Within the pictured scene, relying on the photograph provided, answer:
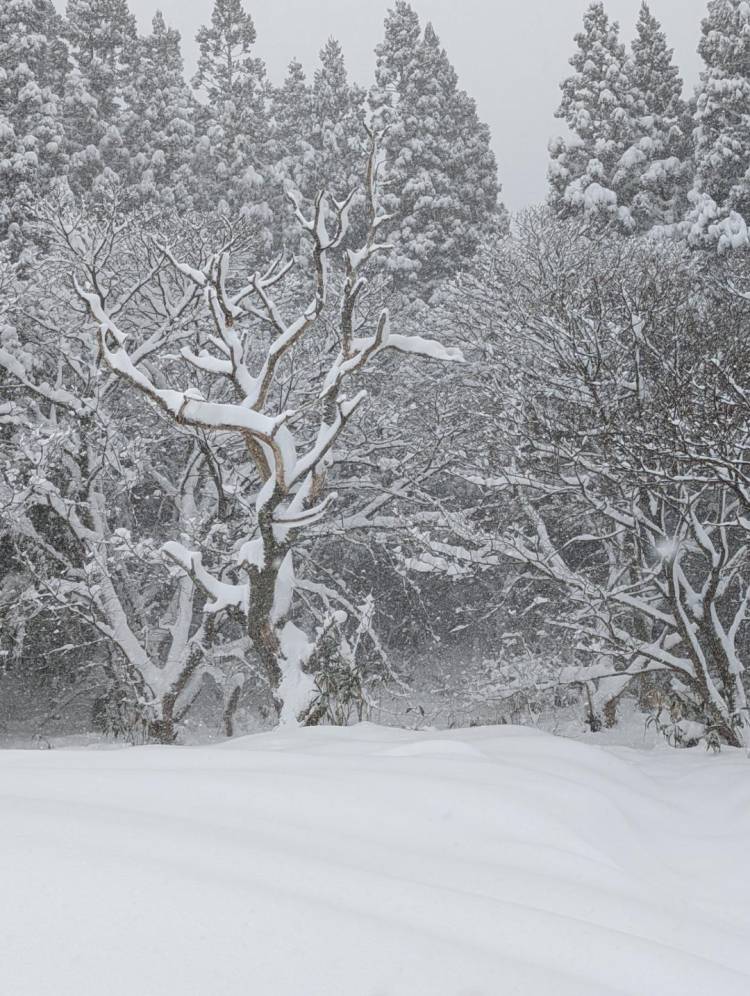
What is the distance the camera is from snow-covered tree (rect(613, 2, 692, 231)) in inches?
877

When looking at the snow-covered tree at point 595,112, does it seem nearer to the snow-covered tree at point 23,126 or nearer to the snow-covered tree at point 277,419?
the snow-covered tree at point 23,126

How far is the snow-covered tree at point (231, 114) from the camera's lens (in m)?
26.0

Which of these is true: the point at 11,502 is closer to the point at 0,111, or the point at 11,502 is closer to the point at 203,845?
the point at 203,845

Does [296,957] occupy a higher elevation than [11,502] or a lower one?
lower

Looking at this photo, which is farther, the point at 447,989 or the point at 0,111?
the point at 0,111

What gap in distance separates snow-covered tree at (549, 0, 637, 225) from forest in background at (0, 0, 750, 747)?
0.12 meters

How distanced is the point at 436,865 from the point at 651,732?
12.0 m

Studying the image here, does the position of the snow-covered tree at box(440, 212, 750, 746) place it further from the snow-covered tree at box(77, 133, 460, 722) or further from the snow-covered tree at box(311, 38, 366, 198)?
the snow-covered tree at box(311, 38, 366, 198)

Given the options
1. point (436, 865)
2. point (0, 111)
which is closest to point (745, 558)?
point (436, 865)

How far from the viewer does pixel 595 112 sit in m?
23.6

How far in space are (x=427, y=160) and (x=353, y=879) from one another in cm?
2740

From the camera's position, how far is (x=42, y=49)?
17781 mm

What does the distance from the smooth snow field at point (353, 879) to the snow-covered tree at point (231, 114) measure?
23125mm

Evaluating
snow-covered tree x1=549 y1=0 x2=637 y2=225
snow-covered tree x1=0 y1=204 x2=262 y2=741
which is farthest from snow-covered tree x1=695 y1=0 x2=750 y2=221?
snow-covered tree x1=0 y1=204 x2=262 y2=741
